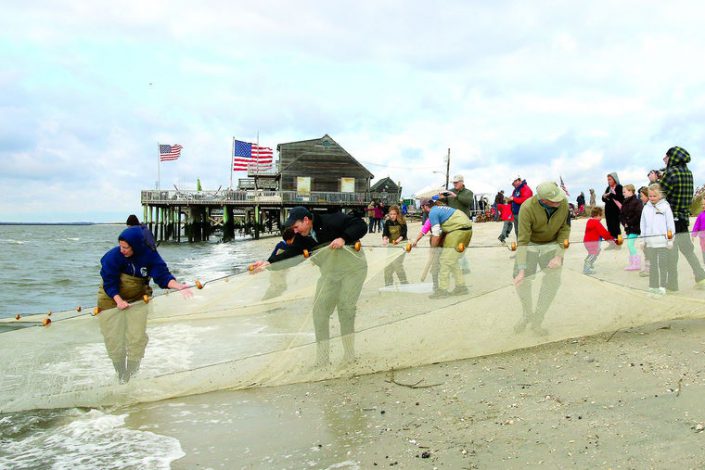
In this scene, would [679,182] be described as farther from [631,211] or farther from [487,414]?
[487,414]

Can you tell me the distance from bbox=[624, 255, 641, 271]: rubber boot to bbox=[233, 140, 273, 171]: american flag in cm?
4600

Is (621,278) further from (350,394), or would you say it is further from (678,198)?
(350,394)

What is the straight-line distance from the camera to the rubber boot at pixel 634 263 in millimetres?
5727

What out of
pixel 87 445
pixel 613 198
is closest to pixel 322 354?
pixel 87 445

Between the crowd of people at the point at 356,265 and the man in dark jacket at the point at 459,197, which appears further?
the man in dark jacket at the point at 459,197

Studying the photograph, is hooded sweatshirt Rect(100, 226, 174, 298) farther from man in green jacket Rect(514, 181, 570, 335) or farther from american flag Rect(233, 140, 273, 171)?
american flag Rect(233, 140, 273, 171)

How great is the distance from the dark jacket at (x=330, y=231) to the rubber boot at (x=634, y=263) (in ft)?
8.60

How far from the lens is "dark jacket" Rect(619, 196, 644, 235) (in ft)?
27.6

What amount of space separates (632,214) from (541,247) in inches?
142

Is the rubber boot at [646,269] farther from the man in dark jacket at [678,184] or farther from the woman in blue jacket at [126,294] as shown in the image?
the woman in blue jacket at [126,294]

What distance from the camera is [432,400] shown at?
14.7 ft

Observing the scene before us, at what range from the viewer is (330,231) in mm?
5613

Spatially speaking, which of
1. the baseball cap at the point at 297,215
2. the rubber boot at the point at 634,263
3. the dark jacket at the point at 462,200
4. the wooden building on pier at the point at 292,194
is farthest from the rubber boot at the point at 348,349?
the wooden building on pier at the point at 292,194

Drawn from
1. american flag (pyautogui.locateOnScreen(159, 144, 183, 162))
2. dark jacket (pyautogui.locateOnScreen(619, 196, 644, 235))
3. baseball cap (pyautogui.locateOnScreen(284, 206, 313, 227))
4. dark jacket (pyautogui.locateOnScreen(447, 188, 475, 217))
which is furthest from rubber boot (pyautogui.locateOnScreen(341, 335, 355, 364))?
american flag (pyautogui.locateOnScreen(159, 144, 183, 162))
